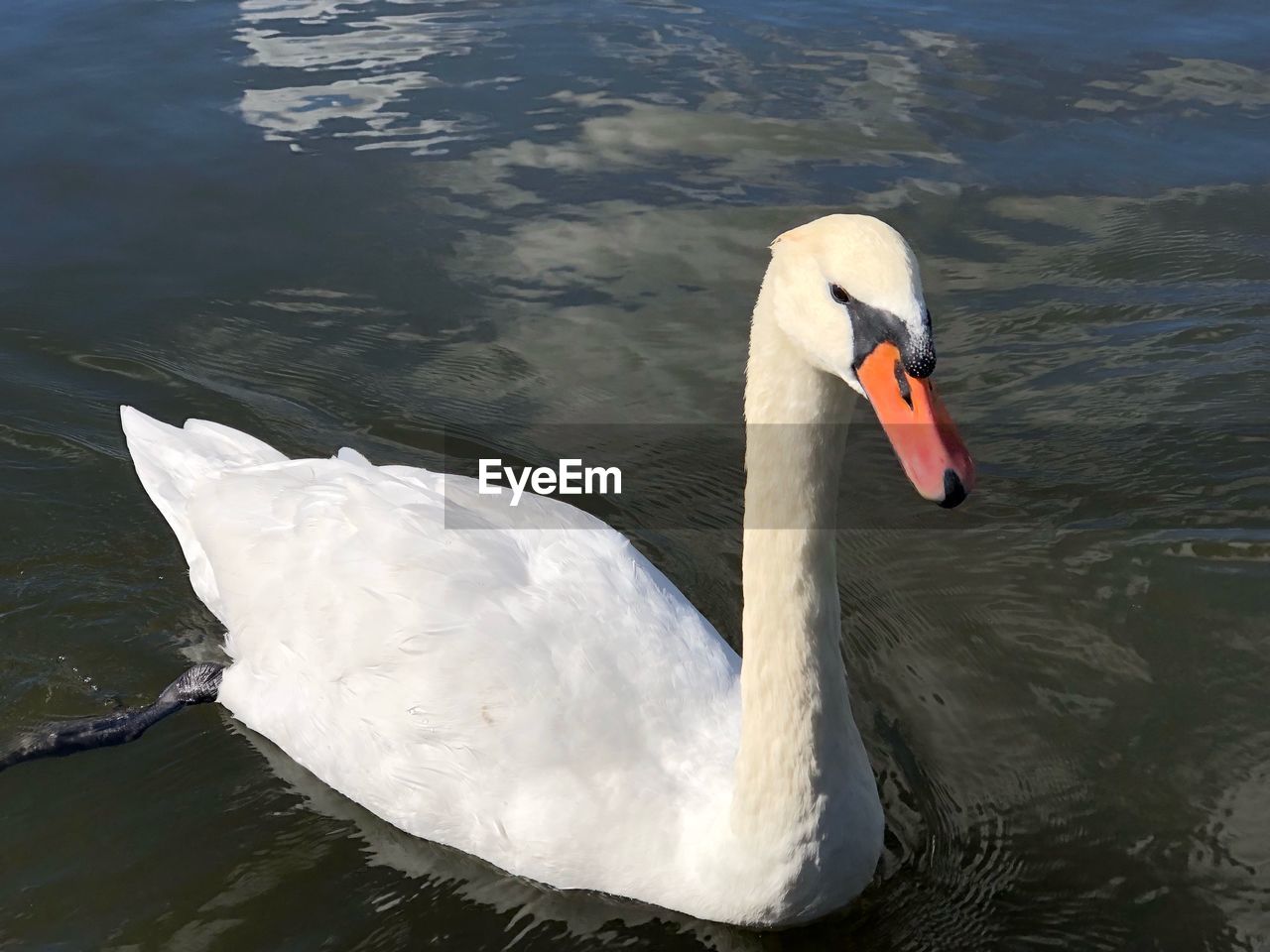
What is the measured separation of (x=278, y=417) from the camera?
7852 mm

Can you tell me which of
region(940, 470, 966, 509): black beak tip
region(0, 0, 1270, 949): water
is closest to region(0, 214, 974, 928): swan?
region(940, 470, 966, 509): black beak tip

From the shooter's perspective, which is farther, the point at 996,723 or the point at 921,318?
the point at 996,723

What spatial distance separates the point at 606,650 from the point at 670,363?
3685mm

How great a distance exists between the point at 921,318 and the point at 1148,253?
647 centimetres

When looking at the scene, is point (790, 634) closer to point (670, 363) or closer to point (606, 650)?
point (606, 650)

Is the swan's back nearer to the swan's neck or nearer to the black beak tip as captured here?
the swan's neck

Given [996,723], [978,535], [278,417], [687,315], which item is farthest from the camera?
[687,315]

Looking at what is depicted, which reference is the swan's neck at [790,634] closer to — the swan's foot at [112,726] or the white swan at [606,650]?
the white swan at [606,650]

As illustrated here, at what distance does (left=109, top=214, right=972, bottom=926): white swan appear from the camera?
12.6 ft

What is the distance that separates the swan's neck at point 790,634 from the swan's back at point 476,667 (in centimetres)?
29

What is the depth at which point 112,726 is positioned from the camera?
5.76 meters

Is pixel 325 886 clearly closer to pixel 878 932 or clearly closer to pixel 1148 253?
pixel 878 932

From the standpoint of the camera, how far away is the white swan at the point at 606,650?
384 cm

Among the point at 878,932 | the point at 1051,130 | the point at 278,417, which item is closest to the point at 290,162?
the point at 278,417
